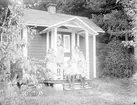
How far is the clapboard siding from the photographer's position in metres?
10.9

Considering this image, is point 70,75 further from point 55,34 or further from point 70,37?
point 70,37

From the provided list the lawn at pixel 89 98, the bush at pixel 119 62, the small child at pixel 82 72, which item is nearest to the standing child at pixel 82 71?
the small child at pixel 82 72

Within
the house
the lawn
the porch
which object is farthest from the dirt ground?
the house

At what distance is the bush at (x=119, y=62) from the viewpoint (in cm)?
1260

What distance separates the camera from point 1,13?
12.5m

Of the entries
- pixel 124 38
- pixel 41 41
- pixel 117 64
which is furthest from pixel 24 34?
pixel 124 38

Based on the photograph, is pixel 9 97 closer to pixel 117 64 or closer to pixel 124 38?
pixel 117 64

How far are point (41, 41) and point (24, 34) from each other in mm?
1307

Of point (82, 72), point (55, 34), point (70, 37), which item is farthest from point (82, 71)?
point (70, 37)

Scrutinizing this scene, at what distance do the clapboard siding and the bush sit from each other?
4.61 m

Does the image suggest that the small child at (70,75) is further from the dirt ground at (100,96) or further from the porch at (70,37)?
the dirt ground at (100,96)

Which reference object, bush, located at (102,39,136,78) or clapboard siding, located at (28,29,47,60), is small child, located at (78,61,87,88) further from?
bush, located at (102,39,136,78)

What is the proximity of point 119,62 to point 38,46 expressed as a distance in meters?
5.37

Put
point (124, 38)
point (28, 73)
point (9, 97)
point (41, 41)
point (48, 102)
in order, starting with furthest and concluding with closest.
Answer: point (124, 38) < point (41, 41) < point (48, 102) < point (9, 97) < point (28, 73)
